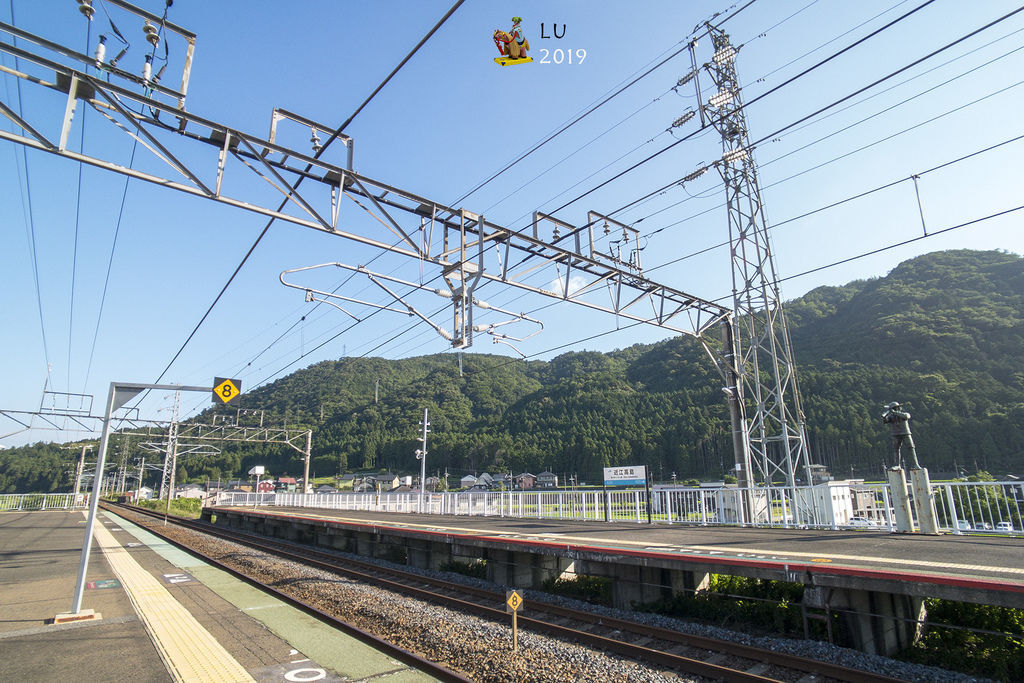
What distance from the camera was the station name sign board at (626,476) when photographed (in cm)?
1791

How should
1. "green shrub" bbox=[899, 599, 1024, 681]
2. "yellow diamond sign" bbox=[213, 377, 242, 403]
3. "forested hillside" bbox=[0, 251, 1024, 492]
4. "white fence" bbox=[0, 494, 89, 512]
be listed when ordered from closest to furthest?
"green shrub" bbox=[899, 599, 1024, 681]
"yellow diamond sign" bbox=[213, 377, 242, 403]
"white fence" bbox=[0, 494, 89, 512]
"forested hillside" bbox=[0, 251, 1024, 492]

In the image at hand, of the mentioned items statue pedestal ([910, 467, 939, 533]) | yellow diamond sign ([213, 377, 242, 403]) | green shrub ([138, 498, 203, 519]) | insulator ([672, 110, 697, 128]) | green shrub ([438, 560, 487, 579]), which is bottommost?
green shrub ([138, 498, 203, 519])

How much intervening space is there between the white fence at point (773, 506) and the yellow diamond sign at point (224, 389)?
12.8 m

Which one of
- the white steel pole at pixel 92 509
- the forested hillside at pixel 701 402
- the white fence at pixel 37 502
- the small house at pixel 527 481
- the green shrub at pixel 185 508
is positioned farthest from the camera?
the small house at pixel 527 481

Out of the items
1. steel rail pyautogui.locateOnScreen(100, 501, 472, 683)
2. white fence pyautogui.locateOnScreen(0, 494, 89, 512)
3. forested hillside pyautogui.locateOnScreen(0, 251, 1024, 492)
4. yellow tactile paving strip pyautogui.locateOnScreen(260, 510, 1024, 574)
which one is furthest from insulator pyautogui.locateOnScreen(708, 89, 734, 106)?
white fence pyautogui.locateOnScreen(0, 494, 89, 512)

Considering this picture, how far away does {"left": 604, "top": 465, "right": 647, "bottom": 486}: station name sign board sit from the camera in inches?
705

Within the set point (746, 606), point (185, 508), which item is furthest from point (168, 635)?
point (185, 508)

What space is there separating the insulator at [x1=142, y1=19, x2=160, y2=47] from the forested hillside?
66877 mm

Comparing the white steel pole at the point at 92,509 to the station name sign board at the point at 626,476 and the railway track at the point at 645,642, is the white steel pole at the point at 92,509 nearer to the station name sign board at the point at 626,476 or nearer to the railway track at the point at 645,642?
the railway track at the point at 645,642

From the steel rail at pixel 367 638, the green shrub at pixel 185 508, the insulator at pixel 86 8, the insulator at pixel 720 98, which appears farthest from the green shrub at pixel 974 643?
the green shrub at pixel 185 508

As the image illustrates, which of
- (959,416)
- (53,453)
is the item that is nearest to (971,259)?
(959,416)

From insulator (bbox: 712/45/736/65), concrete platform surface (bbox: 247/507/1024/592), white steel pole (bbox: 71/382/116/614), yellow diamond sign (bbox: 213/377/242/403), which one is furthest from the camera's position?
insulator (bbox: 712/45/736/65)

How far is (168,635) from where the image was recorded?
8.28 m

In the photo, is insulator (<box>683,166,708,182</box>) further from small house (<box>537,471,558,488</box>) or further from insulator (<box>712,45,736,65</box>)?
small house (<box>537,471,558,488</box>)
